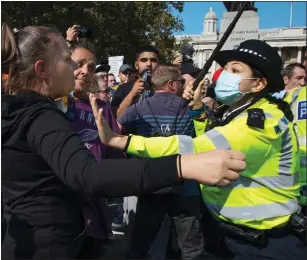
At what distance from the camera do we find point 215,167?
1.12 m

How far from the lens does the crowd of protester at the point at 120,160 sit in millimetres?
1229

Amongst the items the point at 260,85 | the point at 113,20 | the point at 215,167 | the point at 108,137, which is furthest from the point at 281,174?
the point at 113,20

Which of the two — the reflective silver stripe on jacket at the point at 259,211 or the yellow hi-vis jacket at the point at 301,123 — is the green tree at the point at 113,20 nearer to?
the yellow hi-vis jacket at the point at 301,123

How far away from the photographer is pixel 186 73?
16.3 feet

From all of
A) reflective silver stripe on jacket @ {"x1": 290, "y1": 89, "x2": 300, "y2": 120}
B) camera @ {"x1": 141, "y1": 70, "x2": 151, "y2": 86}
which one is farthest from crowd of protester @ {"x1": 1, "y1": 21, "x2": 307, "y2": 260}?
camera @ {"x1": 141, "y1": 70, "x2": 151, "y2": 86}

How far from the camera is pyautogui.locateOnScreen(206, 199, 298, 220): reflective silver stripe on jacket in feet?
6.87

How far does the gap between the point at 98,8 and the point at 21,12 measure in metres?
5.42

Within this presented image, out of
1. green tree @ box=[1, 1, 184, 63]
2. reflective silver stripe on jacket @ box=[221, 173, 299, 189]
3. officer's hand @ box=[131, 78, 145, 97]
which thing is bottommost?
reflective silver stripe on jacket @ box=[221, 173, 299, 189]

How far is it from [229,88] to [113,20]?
17778 mm

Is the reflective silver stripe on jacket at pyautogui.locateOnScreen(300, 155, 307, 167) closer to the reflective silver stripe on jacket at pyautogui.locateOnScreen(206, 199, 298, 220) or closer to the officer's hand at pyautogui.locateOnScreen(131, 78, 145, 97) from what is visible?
the reflective silver stripe on jacket at pyautogui.locateOnScreen(206, 199, 298, 220)

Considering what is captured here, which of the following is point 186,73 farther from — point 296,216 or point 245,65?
point 296,216

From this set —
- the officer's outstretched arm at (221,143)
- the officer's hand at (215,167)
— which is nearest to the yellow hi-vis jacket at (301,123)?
the officer's outstretched arm at (221,143)

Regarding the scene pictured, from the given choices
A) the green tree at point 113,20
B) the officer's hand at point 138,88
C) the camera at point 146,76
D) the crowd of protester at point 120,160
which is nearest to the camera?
the crowd of protester at point 120,160

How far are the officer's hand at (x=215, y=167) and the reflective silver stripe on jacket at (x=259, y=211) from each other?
1037 millimetres
